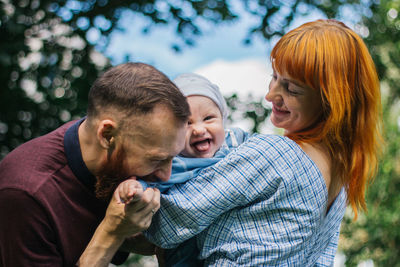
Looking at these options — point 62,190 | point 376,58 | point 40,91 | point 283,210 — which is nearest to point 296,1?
point 376,58

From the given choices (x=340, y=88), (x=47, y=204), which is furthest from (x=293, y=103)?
(x=47, y=204)

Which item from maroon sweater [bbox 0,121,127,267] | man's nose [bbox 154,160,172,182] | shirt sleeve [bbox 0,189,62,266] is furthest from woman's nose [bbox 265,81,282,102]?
shirt sleeve [bbox 0,189,62,266]

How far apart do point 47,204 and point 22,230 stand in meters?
0.14

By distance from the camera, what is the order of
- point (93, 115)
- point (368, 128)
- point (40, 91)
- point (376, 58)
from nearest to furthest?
point (93, 115)
point (368, 128)
point (40, 91)
point (376, 58)

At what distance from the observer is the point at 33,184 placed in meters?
1.89

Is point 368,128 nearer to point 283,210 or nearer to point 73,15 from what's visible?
point 283,210

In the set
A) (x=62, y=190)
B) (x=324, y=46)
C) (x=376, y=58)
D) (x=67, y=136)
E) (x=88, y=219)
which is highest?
(x=324, y=46)

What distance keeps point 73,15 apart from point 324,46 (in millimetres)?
3225

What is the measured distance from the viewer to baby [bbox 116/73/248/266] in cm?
212

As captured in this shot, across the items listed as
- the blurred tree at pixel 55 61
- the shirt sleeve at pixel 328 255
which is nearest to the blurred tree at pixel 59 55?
the blurred tree at pixel 55 61

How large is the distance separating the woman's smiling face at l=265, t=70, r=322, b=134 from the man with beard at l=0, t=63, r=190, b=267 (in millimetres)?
468

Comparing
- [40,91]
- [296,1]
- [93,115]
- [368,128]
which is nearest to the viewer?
[93,115]

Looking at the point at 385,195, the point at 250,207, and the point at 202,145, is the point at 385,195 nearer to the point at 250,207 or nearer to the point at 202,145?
the point at 202,145

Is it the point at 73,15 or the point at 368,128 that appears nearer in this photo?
the point at 368,128
